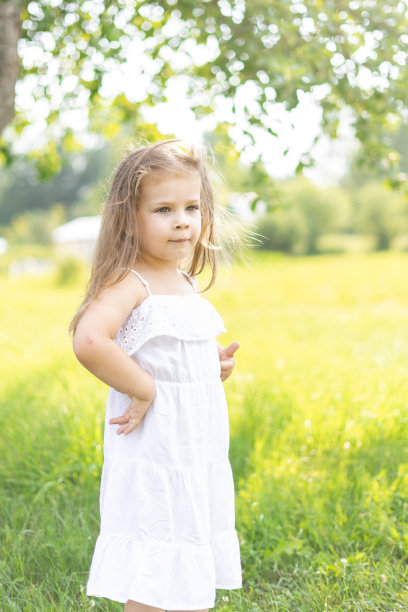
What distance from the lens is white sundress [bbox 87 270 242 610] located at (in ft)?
5.81

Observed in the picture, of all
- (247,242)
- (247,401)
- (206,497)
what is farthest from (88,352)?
(247,401)

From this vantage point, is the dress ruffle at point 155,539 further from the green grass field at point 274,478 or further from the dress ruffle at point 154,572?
the green grass field at point 274,478

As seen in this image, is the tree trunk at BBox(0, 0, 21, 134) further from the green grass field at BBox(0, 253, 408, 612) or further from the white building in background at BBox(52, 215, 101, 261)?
the white building in background at BBox(52, 215, 101, 261)

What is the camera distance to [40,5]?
377 centimetres

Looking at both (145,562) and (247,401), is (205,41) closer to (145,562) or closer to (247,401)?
(247,401)

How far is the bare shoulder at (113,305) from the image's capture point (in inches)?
66.6

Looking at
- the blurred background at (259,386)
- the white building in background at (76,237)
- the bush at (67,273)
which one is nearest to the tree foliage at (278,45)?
the blurred background at (259,386)

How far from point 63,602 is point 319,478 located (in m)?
1.40

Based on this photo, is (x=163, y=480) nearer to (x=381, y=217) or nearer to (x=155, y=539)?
(x=155, y=539)

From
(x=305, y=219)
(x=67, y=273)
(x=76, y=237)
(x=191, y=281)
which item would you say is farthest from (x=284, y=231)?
(x=191, y=281)

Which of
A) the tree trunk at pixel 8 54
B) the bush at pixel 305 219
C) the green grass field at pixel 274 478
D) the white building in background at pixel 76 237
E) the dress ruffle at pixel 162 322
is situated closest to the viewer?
the dress ruffle at pixel 162 322

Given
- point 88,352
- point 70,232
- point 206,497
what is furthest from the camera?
point 70,232

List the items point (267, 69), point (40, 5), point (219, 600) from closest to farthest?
point (219, 600)
point (267, 69)
point (40, 5)

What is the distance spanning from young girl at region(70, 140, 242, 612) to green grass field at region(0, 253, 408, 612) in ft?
1.46
